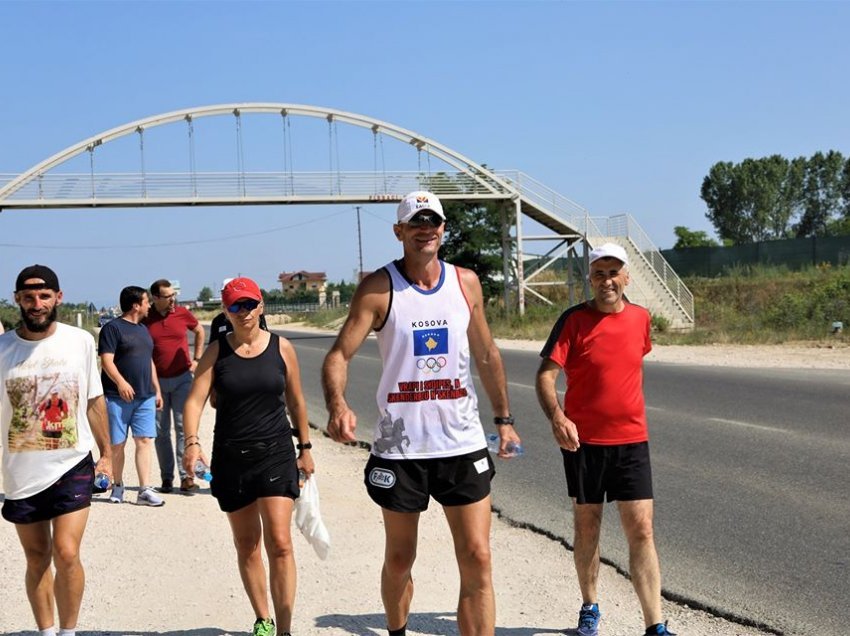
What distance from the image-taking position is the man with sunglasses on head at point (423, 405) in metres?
4.58

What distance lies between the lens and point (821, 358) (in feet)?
78.3

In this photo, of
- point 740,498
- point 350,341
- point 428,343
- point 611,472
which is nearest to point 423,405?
point 428,343

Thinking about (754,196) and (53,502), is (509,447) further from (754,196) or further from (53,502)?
(754,196)

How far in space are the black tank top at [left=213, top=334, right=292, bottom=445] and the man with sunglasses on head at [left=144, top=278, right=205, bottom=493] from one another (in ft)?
13.7

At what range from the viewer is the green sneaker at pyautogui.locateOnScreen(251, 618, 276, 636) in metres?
5.12

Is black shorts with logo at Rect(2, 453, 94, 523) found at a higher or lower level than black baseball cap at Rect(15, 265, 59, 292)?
lower

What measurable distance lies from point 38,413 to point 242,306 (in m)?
1.09

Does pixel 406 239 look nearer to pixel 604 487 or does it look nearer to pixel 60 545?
pixel 604 487

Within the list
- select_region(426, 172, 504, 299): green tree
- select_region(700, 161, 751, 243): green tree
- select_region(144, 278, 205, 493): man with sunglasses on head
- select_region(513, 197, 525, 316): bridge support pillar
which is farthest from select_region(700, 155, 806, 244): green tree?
select_region(144, 278, 205, 493): man with sunglasses on head

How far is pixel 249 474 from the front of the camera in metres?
5.22

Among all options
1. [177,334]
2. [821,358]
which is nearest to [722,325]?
[821,358]

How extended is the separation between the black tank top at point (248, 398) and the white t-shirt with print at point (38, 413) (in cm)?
67

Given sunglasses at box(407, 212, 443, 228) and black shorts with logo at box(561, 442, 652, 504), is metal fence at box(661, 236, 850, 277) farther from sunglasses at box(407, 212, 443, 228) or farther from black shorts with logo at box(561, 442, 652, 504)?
sunglasses at box(407, 212, 443, 228)

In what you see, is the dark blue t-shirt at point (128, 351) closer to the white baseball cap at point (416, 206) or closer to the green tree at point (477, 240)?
the white baseball cap at point (416, 206)
